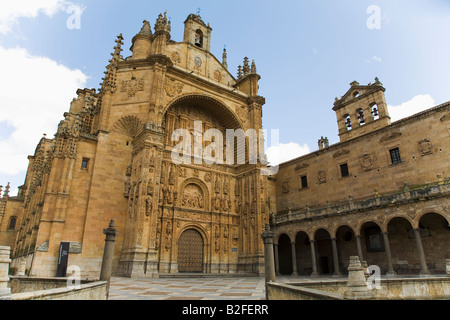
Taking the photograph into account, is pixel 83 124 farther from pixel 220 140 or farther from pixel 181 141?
pixel 220 140

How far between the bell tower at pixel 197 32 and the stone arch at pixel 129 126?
437 inches

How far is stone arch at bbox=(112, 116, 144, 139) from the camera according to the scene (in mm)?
20625

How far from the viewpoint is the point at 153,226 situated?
17938mm

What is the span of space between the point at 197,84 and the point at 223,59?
9.30m

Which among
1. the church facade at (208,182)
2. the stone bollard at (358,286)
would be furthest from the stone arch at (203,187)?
the stone bollard at (358,286)

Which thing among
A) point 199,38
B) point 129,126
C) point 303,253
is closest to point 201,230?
point 129,126

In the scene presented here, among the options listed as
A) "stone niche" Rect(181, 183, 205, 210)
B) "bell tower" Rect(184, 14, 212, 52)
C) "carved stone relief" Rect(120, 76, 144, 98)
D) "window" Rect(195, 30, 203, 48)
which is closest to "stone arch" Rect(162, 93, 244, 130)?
"carved stone relief" Rect(120, 76, 144, 98)

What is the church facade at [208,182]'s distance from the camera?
1750cm

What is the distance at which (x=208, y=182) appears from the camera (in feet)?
78.4

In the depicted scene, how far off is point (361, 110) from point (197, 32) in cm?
1827

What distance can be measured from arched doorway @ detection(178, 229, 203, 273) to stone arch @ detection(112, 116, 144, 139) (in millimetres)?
8349

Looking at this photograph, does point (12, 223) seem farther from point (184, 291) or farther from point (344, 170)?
point (344, 170)

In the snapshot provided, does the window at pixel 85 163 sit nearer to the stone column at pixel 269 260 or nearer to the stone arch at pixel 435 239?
the stone column at pixel 269 260
